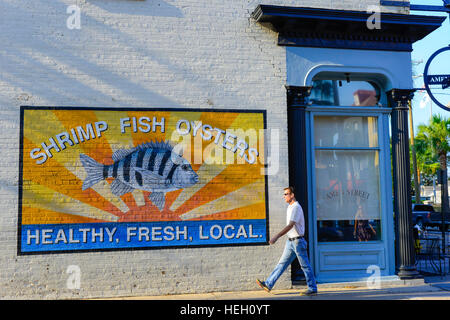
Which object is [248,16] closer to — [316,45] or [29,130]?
[316,45]

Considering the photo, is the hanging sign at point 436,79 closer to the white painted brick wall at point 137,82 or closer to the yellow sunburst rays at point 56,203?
the white painted brick wall at point 137,82

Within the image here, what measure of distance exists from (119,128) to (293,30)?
12.7 ft

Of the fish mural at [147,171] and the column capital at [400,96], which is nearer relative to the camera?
the fish mural at [147,171]

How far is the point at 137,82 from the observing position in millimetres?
8656

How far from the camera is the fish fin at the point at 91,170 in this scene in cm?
838

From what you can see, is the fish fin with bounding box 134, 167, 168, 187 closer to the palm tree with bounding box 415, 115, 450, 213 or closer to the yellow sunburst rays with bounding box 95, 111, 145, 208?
the yellow sunburst rays with bounding box 95, 111, 145, 208

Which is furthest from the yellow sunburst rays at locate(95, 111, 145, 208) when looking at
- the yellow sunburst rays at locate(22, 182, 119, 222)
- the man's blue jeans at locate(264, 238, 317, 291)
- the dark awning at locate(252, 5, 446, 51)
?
the dark awning at locate(252, 5, 446, 51)

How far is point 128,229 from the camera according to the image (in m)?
8.40

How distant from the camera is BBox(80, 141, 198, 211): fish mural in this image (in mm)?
8430

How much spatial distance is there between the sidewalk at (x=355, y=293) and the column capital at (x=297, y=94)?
137 inches

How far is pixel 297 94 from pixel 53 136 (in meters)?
4.60

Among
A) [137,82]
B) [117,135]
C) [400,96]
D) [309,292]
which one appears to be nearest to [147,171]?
[117,135]

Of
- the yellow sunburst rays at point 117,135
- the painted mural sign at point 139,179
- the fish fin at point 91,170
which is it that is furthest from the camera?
the yellow sunburst rays at point 117,135

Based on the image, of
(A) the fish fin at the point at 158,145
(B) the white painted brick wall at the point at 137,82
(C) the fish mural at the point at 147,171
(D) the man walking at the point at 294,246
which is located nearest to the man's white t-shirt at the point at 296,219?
(D) the man walking at the point at 294,246
